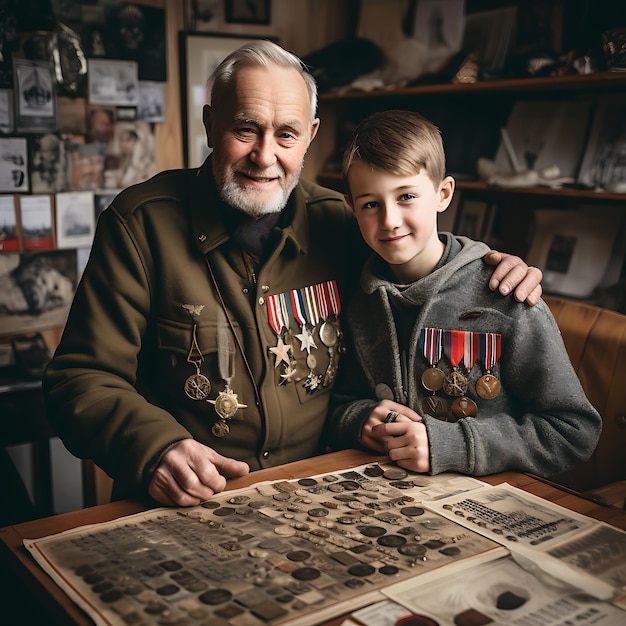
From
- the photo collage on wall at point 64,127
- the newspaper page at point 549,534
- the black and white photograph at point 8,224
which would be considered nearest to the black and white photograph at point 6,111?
the photo collage on wall at point 64,127

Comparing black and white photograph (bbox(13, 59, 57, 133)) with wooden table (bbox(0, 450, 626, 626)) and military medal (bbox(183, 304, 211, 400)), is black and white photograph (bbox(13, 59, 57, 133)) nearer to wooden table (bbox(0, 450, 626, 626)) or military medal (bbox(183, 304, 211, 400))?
military medal (bbox(183, 304, 211, 400))

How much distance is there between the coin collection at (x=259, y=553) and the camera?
1011 millimetres

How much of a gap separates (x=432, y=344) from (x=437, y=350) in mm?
17

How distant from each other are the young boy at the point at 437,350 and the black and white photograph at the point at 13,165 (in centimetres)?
195

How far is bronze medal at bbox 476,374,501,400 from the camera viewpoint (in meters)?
1.59

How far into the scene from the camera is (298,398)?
175 centimetres

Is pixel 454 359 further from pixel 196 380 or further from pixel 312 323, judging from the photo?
pixel 196 380

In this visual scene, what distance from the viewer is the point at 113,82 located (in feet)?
11.0

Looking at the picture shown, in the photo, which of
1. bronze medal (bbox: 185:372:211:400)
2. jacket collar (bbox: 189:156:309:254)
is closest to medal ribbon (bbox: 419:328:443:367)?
jacket collar (bbox: 189:156:309:254)

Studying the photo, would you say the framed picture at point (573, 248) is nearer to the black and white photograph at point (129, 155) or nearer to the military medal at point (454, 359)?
the military medal at point (454, 359)

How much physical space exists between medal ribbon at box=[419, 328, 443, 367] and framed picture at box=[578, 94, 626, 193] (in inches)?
56.3

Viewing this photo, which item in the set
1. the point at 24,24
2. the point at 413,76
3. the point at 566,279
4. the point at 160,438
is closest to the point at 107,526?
the point at 160,438

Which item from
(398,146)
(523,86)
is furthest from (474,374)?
(523,86)

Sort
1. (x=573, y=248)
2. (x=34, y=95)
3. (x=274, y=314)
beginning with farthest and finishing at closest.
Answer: (x=34, y=95), (x=573, y=248), (x=274, y=314)
